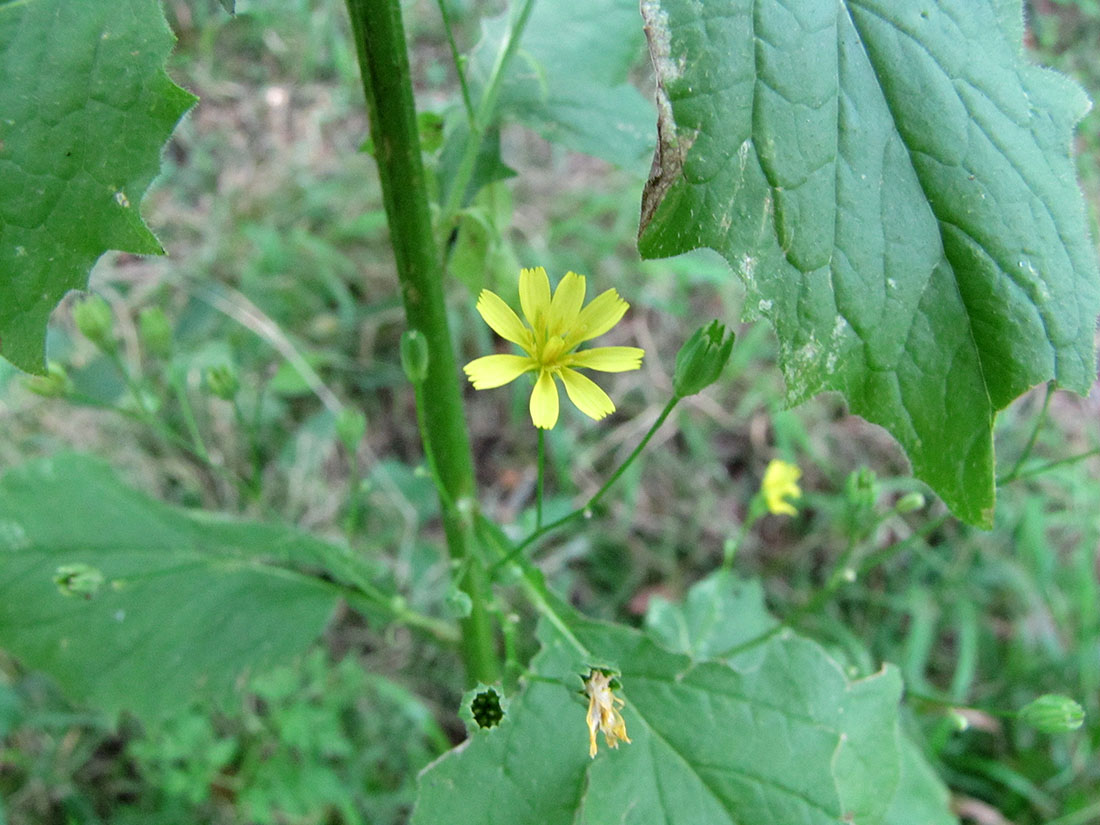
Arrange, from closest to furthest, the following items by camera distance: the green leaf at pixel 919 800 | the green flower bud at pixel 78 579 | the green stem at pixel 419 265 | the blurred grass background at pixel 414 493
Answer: the green stem at pixel 419 265 → the green flower bud at pixel 78 579 → the green leaf at pixel 919 800 → the blurred grass background at pixel 414 493

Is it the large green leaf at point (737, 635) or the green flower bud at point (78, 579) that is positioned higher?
the green flower bud at point (78, 579)

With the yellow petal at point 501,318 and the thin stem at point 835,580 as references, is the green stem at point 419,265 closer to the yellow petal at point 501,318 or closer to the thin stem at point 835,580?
the yellow petal at point 501,318

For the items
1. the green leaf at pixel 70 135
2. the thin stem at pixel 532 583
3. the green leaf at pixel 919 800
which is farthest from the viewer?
the green leaf at pixel 919 800

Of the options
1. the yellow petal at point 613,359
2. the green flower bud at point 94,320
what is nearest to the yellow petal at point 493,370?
the yellow petal at point 613,359

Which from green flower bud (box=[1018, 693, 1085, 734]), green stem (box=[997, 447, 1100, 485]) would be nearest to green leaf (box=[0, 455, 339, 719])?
green stem (box=[997, 447, 1100, 485])

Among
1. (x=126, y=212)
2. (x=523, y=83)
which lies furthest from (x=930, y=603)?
(x=126, y=212)

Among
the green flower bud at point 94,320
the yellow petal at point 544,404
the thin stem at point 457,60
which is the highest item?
the thin stem at point 457,60

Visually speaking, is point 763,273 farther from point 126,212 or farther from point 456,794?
point 456,794
